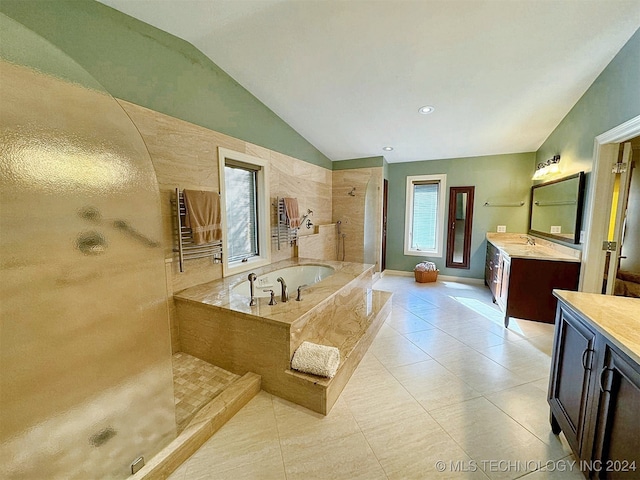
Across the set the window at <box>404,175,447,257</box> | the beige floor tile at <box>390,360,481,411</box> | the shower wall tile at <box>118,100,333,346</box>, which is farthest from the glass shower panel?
the beige floor tile at <box>390,360,481,411</box>

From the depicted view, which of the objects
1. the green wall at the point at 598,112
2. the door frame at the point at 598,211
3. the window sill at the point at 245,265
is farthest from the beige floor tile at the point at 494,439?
the window sill at the point at 245,265

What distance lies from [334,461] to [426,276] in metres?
3.84

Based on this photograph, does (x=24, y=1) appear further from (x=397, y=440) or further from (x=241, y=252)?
(x=397, y=440)

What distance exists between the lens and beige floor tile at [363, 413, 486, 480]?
1.26 meters

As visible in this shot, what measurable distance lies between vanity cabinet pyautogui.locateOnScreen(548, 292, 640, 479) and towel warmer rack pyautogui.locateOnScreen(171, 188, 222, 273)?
2.68m

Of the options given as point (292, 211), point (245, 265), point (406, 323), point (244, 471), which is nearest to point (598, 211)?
point (406, 323)

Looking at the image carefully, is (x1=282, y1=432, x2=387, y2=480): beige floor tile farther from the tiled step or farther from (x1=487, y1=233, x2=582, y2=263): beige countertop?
(x1=487, y1=233, x2=582, y2=263): beige countertop

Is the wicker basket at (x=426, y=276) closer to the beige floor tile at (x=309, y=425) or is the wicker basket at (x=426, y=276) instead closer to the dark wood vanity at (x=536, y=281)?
the dark wood vanity at (x=536, y=281)

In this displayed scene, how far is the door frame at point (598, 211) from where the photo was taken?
7.52 ft

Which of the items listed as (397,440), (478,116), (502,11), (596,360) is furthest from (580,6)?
(397,440)

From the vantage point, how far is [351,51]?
84.4 inches

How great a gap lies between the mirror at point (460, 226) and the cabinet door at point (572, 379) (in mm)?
3426

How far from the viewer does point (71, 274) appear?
→ 3.20 feet

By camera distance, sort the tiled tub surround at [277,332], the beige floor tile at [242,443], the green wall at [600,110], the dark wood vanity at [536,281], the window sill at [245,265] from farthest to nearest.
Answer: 1. the window sill at [245,265]
2. the dark wood vanity at [536,281]
3. the green wall at [600,110]
4. the tiled tub surround at [277,332]
5. the beige floor tile at [242,443]
